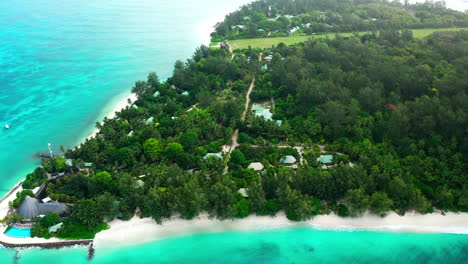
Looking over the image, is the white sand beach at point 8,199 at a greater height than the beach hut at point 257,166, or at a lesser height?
lesser

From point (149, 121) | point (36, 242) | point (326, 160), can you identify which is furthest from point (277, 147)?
point (36, 242)

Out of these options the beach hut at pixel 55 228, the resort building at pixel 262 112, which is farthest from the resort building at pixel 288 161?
the beach hut at pixel 55 228

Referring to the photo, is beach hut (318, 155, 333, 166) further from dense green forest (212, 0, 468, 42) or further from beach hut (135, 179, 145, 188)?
dense green forest (212, 0, 468, 42)

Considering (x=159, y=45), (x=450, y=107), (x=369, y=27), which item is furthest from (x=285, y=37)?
(x=450, y=107)

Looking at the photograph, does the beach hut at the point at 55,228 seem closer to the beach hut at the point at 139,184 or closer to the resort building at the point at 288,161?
the beach hut at the point at 139,184

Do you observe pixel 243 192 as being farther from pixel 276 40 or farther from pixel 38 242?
pixel 276 40

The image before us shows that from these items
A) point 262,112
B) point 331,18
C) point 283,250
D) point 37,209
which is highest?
point 331,18
